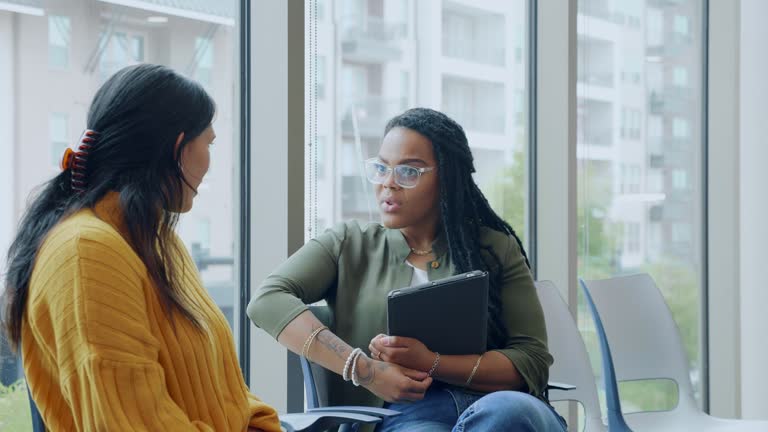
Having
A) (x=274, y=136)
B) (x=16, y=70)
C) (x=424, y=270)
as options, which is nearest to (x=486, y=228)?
(x=424, y=270)

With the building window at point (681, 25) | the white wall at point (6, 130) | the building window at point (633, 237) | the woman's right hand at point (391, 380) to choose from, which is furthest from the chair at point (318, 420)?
the building window at point (681, 25)

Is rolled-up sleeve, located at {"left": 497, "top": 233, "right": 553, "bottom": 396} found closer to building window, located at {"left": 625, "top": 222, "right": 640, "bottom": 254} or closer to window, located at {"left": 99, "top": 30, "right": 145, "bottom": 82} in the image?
window, located at {"left": 99, "top": 30, "right": 145, "bottom": 82}

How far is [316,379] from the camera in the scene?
6.90 feet

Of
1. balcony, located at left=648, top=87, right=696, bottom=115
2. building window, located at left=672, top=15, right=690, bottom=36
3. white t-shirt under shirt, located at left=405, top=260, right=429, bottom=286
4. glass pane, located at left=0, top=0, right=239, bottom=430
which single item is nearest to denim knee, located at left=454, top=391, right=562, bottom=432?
white t-shirt under shirt, located at left=405, top=260, right=429, bottom=286

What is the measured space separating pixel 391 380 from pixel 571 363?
110 centimetres

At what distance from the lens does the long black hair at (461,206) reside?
7.14 ft

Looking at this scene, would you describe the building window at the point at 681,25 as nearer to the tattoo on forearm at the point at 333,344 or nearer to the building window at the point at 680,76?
the building window at the point at 680,76

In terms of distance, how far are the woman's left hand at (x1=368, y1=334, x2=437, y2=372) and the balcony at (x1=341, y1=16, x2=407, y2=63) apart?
4.07 ft

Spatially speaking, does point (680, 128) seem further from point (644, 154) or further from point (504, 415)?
point (504, 415)

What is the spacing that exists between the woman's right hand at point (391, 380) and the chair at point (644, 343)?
118 cm

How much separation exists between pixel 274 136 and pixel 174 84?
3.49 feet

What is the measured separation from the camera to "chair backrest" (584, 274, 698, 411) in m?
3.10

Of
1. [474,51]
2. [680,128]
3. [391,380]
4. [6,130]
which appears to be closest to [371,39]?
[474,51]

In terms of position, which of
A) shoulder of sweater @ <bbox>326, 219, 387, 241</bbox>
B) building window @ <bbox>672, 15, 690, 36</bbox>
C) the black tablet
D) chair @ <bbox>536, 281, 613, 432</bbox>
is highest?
building window @ <bbox>672, 15, 690, 36</bbox>
